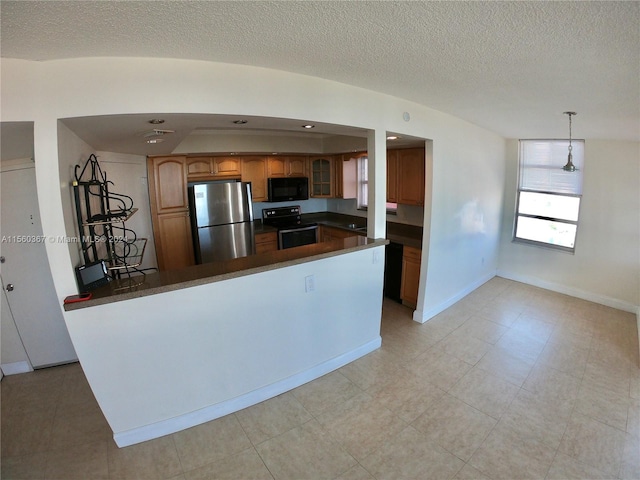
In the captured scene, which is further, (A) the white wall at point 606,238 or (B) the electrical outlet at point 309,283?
(A) the white wall at point 606,238

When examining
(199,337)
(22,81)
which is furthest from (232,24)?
(199,337)

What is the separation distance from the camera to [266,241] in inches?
182

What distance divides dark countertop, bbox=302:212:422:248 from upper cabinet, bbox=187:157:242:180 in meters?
1.51

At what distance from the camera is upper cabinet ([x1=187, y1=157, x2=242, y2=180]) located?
4082mm

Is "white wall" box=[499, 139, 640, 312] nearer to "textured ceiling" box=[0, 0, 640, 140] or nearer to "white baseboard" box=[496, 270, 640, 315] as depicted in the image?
"white baseboard" box=[496, 270, 640, 315]

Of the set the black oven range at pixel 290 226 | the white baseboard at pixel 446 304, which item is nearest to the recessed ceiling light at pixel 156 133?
the black oven range at pixel 290 226

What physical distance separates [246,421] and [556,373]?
→ 2677 millimetres

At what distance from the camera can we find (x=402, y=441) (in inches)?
80.3

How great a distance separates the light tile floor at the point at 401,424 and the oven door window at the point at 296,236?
214cm

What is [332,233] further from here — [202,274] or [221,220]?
[202,274]

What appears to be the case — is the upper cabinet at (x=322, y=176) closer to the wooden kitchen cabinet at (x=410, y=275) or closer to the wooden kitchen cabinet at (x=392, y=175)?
the wooden kitchen cabinet at (x=392, y=175)

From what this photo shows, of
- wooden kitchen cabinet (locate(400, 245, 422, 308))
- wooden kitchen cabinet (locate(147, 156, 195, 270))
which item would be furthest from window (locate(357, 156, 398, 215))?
wooden kitchen cabinet (locate(147, 156, 195, 270))

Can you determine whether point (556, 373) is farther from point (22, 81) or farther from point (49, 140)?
point (22, 81)

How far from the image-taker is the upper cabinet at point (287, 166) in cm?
473
